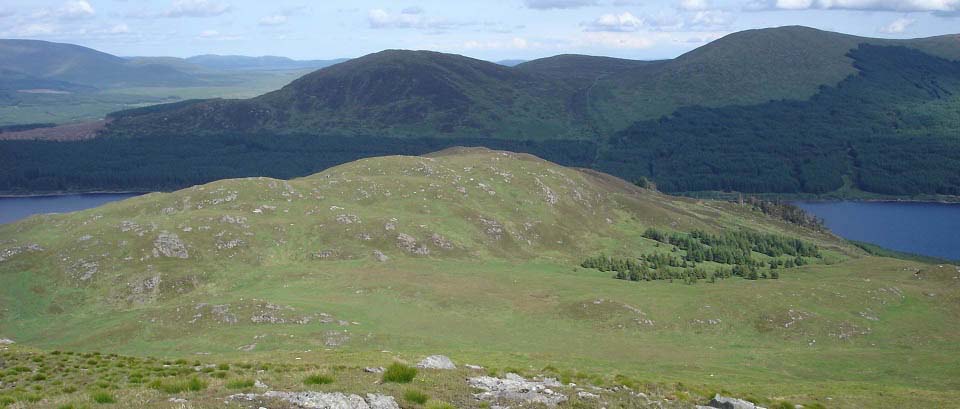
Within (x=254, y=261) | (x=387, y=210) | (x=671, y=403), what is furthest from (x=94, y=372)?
(x=387, y=210)

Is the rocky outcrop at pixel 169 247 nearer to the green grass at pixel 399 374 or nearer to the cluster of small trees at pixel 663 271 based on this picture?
the cluster of small trees at pixel 663 271

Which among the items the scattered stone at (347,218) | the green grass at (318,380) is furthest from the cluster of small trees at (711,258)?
the green grass at (318,380)

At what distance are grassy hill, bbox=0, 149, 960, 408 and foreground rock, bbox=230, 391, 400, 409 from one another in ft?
3.88

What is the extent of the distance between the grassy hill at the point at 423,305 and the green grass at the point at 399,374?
72cm

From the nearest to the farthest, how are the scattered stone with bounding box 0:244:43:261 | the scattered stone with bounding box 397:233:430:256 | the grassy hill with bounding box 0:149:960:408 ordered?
1. the grassy hill with bounding box 0:149:960:408
2. the scattered stone with bounding box 0:244:43:261
3. the scattered stone with bounding box 397:233:430:256

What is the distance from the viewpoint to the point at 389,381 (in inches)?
1267

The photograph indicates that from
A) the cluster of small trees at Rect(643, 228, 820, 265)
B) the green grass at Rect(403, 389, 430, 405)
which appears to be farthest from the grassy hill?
the cluster of small trees at Rect(643, 228, 820, 265)

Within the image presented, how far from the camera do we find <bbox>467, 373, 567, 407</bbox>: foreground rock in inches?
1212

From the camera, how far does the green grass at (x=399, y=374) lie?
32.2 m

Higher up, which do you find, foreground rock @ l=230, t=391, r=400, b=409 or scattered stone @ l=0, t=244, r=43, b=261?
foreground rock @ l=230, t=391, r=400, b=409

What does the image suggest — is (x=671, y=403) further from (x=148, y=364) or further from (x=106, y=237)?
(x=106, y=237)

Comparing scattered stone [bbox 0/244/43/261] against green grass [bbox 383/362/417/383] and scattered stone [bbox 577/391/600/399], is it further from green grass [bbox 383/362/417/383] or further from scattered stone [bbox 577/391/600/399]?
scattered stone [bbox 577/391/600/399]

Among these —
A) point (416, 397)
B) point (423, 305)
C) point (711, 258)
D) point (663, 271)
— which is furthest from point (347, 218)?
point (416, 397)

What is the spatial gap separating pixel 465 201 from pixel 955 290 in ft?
293
